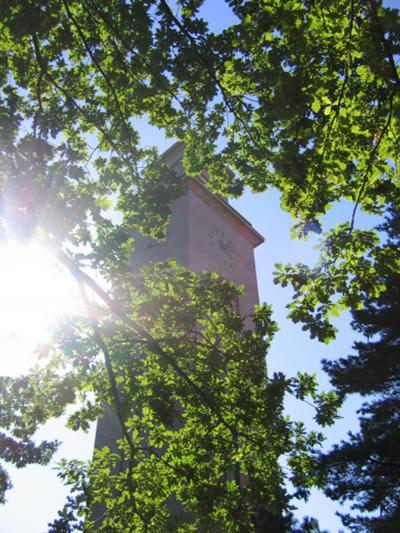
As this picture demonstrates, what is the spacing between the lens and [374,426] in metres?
11.3

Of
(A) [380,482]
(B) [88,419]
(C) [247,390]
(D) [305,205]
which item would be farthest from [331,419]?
(A) [380,482]

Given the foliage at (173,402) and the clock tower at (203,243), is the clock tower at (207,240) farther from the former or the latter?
the foliage at (173,402)

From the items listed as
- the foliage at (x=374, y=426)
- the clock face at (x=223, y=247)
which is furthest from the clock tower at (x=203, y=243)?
the foliage at (x=374, y=426)

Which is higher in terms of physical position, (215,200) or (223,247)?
(215,200)

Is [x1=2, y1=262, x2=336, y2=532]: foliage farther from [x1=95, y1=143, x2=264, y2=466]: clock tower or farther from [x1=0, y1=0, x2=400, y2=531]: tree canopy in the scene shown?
[x1=95, y1=143, x2=264, y2=466]: clock tower

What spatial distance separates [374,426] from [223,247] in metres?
7.72

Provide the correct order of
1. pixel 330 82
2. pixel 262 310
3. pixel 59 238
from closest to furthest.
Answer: pixel 330 82 < pixel 59 238 < pixel 262 310

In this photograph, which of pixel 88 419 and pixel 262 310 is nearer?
pixel 88 419

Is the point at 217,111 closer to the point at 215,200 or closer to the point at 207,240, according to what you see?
the point at 207,240

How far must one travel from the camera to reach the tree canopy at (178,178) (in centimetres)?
487

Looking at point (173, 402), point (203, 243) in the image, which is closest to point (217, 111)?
point (173, 402)

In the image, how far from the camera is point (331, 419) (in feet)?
18.2

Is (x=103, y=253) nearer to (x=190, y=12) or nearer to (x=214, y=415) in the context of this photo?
(x=214, y=415)

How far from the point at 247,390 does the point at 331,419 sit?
1240 mm
